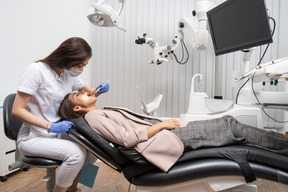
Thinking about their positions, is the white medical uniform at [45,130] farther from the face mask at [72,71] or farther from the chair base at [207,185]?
the chair base at [207,185]

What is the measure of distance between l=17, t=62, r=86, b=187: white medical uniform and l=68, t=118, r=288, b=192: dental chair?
126mm

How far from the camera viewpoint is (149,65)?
2.68 m

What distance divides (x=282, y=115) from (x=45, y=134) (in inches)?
93.4

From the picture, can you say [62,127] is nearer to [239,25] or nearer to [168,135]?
[168,135]

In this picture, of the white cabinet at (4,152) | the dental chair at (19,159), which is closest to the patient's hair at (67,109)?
the dental chair at (19,159)

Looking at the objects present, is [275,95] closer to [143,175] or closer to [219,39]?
[219,39]

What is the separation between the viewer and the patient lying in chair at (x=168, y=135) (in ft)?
3.50

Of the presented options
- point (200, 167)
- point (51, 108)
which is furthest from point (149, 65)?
point (200, 167)

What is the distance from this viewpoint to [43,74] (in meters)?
1.27

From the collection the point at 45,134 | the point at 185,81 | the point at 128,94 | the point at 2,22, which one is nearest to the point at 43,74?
the point at 45,134

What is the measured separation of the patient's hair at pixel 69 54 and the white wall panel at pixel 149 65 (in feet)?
4.69

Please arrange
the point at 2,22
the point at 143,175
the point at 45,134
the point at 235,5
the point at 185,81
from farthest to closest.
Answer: the point at 185,81 < the point at 2,22 < the point at 235,5 < the point at 45,134 < the point at 143,175

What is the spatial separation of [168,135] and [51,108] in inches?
29.4

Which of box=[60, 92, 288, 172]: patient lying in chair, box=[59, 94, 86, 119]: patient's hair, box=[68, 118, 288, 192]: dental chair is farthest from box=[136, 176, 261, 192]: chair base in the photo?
box=[59, 94, 86, 119]: patient's hair
